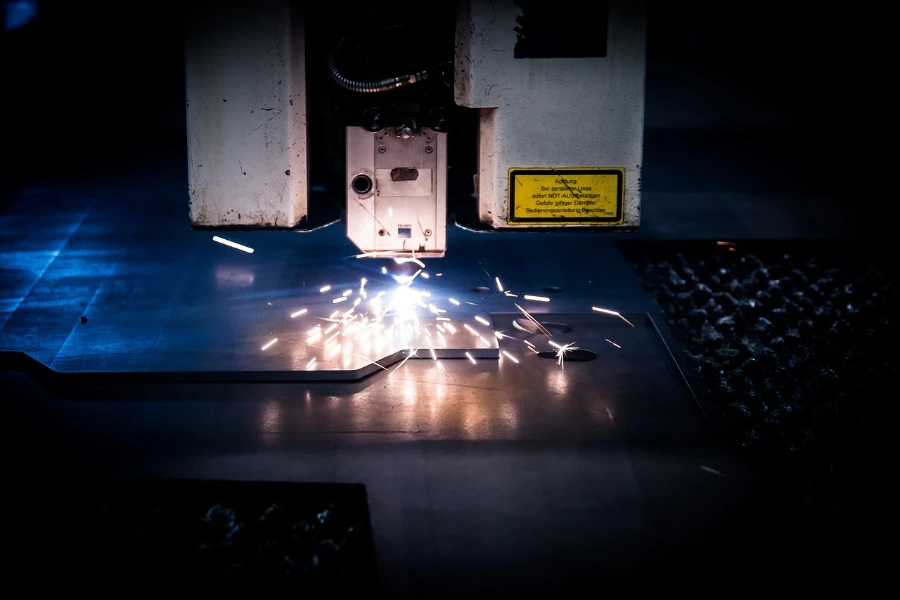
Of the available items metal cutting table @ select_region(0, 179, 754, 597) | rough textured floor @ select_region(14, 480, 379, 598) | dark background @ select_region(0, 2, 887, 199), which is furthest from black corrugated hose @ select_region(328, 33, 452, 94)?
rough textured floor @ select_region(14, 480, 379, 598)

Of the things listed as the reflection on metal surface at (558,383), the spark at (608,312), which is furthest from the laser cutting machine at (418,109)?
the spark at (608,312)

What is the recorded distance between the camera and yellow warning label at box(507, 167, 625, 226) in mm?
2012

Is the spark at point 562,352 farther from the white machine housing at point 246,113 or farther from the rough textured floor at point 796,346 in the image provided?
the white machine housing at point 246,113

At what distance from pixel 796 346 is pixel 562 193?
0.87 metres

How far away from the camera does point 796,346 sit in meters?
2.50

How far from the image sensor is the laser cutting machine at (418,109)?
1928 millimetres

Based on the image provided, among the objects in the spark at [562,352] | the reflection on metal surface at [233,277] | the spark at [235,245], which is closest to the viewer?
the spark at [562,352]

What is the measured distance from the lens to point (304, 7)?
2.01 meters

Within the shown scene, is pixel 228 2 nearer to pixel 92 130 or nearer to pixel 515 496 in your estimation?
pixel 515 496

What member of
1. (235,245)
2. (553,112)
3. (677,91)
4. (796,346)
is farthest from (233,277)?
(677,91)

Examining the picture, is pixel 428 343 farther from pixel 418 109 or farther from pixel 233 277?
pixel 233 277

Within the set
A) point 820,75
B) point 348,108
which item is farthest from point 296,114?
point 820,75

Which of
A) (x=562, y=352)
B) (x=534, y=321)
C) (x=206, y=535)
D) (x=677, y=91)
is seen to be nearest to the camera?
(x=206, y=535)

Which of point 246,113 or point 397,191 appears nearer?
point 246,113
